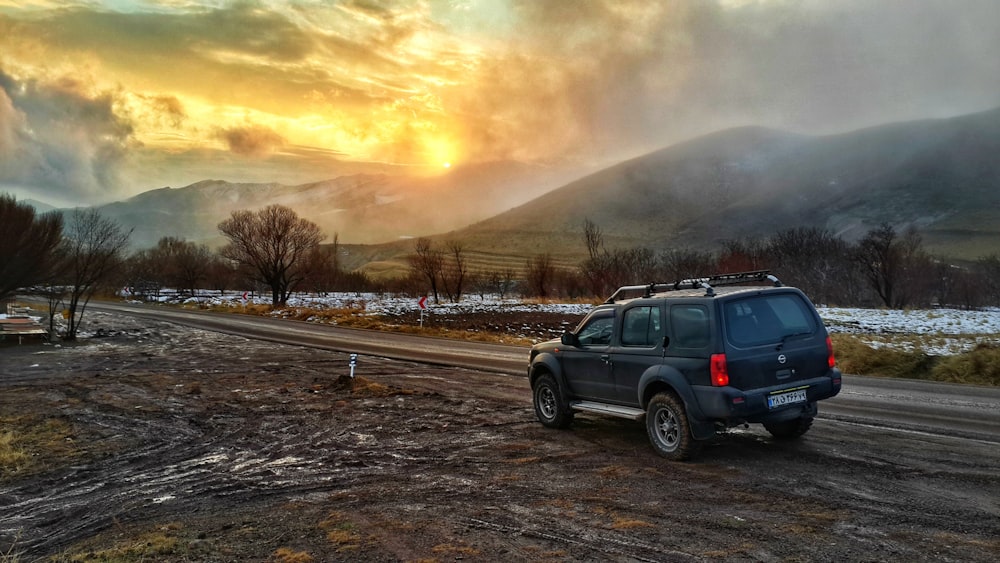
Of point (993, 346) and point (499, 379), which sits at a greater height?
point (993, 346)

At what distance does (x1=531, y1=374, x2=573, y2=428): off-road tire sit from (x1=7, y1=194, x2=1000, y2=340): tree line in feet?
92.2

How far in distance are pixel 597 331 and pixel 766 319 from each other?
7.89 feet

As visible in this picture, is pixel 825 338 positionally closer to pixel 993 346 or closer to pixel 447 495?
pixel 447 495

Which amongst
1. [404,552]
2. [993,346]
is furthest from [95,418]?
[993,346]

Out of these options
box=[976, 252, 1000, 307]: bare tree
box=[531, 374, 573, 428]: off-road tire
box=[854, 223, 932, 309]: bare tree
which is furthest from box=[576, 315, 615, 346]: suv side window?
box=[976, 252, 1000, 307]: bare tree

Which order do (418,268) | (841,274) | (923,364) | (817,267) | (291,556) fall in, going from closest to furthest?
(291,556), (923,364), (841,274), (817,267), (418,268)

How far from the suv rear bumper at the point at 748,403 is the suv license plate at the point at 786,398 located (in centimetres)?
3

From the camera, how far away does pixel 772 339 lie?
7.41 m

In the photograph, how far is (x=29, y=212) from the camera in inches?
1212

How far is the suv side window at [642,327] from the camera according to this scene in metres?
7.99

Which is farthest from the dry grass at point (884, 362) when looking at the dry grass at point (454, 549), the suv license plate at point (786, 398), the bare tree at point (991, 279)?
the bare tree at point (991, 279)

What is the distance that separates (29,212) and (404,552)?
34801mm

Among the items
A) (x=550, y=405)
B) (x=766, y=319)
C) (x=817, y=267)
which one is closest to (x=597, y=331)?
(x=550, y=405)

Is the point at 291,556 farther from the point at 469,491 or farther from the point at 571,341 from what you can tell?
the point at 571,341
